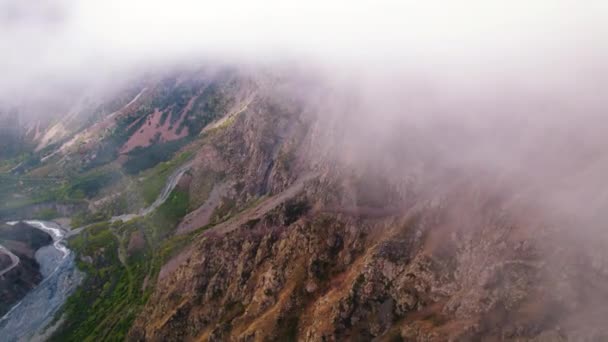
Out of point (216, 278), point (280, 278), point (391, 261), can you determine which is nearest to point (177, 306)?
point (216, 278)

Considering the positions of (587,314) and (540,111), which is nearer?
(587,314)

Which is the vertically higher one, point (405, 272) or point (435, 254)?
point (435, 254)

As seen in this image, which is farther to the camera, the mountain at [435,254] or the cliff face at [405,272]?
the mountain at [435,254]

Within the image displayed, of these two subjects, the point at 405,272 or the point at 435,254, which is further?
the point at 405,272

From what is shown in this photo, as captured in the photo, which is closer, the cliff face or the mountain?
the cliff face

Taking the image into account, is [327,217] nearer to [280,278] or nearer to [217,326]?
[280,278]

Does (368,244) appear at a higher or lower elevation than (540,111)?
lower

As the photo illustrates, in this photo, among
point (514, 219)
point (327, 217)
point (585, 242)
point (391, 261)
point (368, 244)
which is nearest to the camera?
point (585, 242)

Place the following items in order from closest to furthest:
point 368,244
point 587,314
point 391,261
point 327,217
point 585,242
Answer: point 587,314 < point 585,242 < point 391,261 < point 368,244 < point 327,217
